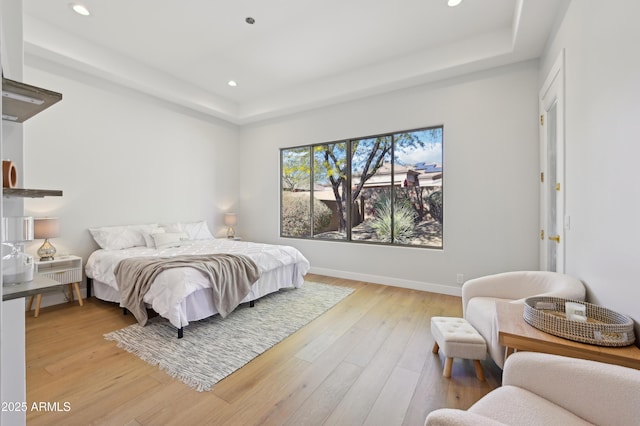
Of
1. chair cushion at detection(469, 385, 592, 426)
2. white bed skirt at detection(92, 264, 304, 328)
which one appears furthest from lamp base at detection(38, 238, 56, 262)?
chair cushion at detection(469, 385, 592, 426)

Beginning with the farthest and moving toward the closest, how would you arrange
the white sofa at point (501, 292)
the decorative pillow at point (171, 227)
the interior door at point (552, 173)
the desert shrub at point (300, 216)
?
1. the desert shrub at point (300, 216)
2. the decorative pillow at point (171, 227)
3. the interior door at point (552, 173)
4. the white sofa at point (501, 292)

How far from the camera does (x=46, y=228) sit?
3.23 metres

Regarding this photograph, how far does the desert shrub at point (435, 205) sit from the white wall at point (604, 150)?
5.87ft

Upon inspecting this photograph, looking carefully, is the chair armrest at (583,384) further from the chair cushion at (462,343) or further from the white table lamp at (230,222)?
the white table lamp at (230,222)

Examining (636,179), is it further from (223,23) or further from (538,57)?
(223,23)

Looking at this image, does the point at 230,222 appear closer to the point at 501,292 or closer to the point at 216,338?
the point at 216,338

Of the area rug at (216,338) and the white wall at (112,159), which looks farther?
the white wall at (112,159)

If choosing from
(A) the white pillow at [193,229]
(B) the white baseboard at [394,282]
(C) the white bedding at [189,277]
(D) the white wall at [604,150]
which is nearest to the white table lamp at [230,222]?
(A) the white pillow at [193,229]

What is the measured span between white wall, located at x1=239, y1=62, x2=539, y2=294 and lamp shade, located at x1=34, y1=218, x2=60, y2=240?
12.1 ft

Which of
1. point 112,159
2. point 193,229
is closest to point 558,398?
point 193,229

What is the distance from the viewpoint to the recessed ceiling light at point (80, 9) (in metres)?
2.95

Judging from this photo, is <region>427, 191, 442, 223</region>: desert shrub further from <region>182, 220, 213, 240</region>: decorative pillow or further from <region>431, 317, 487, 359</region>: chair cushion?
<region>182, 220, 213, 240</region>: decorative pillow

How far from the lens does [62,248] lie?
364 cm

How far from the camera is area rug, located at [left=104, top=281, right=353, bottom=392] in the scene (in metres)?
2.15
